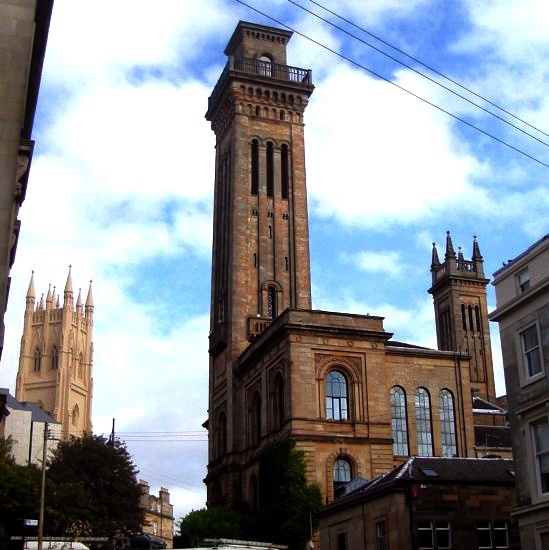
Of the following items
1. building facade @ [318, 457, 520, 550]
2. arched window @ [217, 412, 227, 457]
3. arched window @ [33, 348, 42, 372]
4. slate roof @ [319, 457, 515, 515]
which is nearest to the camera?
building facade @ [318, 457, 520, 550]

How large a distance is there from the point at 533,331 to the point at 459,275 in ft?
234

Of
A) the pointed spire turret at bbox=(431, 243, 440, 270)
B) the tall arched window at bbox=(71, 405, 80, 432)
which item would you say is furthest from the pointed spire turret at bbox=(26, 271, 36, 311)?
the pointed spire turret at bbox=(431, 243, 440, 270)

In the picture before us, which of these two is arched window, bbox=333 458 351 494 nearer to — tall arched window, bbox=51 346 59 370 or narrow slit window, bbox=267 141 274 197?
narrow slit window, bbox=267 141 274 197

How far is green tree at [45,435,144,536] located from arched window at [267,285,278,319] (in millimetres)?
13858

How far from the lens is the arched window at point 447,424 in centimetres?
5712

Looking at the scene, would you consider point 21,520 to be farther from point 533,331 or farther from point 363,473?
point 533,331

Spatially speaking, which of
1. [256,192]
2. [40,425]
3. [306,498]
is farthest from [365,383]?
[40,425]

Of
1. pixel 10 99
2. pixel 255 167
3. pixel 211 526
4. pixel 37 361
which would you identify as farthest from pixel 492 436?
pixel 37 361

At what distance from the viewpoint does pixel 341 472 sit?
51812 millimetres

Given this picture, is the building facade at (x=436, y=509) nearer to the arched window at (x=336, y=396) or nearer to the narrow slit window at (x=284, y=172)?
the arched window at (x=336, y=396)

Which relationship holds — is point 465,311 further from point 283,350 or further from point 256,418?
point 283,350

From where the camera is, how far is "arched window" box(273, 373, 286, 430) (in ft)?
178

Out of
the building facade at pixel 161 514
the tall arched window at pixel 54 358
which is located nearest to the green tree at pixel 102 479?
the building facade at pixel 161 514

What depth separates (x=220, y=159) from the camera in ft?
239
